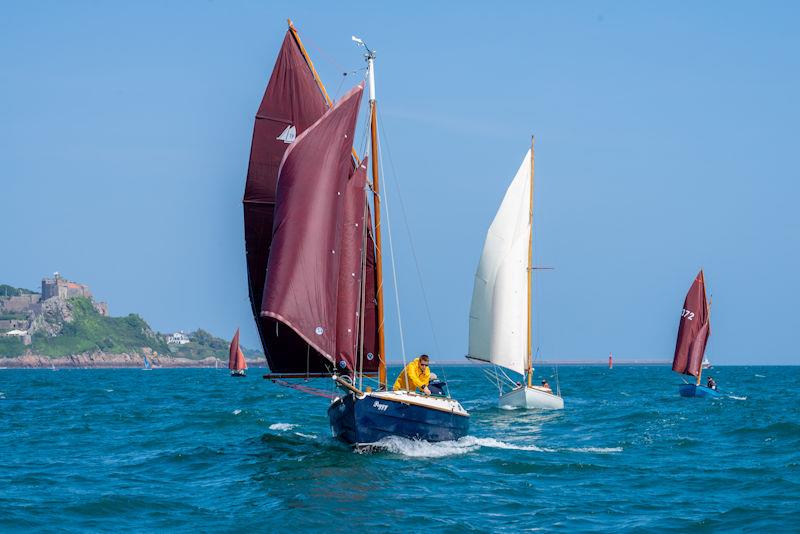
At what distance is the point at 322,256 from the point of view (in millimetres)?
28469

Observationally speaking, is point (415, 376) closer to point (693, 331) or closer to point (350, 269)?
point (350, 269)

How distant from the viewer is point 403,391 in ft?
99.0

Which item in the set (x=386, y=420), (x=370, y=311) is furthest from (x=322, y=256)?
(x=386, y=420)

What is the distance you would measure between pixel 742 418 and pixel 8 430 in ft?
103

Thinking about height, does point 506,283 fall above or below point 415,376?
above

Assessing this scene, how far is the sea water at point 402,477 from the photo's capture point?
22375 mm

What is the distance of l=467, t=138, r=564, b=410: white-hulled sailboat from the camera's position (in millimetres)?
54344

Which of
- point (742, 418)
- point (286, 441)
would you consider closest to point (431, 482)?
point (286, 441)

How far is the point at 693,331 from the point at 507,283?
23.9 meters

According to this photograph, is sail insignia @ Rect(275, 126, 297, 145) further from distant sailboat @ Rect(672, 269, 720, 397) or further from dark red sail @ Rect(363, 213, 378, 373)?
distant sailboat @ Rect(672, 269, 720, 397)

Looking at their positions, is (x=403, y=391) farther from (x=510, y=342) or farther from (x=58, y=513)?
(x=510, y=342)

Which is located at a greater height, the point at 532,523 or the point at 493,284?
→ the point at 493,284

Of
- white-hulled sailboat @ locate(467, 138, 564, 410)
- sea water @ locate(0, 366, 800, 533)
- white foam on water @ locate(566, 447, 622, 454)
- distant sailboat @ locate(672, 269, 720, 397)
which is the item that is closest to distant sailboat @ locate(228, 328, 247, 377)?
distant sailboat @ locate(672, 269, 720, 397)

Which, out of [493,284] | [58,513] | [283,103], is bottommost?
[58,513]
